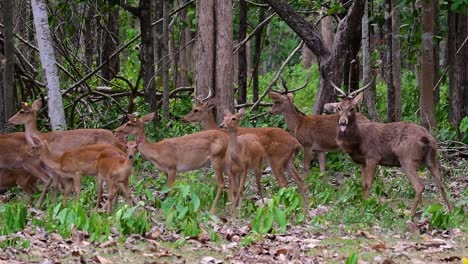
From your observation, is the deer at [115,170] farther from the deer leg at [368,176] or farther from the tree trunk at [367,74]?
the tree trunk at [367,74]

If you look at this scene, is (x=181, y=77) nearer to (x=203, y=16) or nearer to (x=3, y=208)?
(x=203, y=16)

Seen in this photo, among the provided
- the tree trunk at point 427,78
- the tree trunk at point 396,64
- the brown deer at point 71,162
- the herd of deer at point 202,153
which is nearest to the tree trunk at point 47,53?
the herd of deer at point 202,153

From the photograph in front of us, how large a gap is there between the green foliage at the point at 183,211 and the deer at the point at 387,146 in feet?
9.50

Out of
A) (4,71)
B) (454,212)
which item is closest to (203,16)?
(4,71)

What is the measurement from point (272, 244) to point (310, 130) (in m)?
6.13

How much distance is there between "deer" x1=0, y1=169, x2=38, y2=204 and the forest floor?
1925mm

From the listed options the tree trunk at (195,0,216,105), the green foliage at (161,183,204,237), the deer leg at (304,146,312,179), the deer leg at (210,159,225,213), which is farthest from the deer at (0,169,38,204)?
the deer leg at (304,146,312,179)

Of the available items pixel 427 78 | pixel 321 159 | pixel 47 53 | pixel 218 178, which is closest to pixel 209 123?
pixel 321 159

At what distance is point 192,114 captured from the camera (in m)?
14.8

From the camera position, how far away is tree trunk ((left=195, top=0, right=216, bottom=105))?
617 inches

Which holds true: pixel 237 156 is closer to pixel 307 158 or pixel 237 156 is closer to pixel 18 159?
pixel 18 159

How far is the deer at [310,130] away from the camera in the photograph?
14547 millimetres

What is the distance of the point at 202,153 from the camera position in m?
12.3

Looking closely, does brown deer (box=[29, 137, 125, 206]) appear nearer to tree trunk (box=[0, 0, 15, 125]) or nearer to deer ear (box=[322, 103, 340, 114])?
tree trunk (box=[0, 0, 15, 125])
